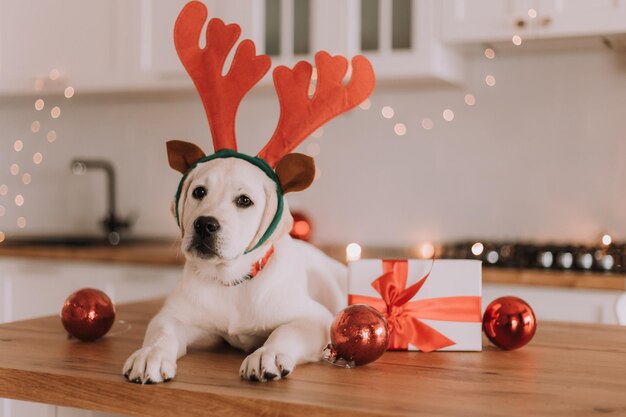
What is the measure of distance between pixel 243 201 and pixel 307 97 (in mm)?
186

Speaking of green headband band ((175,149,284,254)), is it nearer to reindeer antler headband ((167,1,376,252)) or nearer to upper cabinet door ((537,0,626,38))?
reindeer antler headband ((167,1,376,252))

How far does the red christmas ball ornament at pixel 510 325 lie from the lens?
3.84 ft

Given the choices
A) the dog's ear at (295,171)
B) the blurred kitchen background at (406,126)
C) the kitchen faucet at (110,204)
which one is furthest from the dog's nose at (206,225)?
the kitchen faucet at (110,204)

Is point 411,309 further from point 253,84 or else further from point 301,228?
point 301,228

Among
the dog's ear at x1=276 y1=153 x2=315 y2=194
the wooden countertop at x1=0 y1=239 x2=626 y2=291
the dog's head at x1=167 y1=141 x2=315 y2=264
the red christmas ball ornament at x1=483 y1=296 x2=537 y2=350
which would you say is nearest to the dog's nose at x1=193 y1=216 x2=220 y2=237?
the dog's head at x1=167 y1=141 x2=315 y2=264

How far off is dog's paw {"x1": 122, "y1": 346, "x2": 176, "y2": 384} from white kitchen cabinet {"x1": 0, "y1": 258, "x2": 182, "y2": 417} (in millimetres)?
1626

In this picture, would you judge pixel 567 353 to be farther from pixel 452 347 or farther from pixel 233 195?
pixel 233 195

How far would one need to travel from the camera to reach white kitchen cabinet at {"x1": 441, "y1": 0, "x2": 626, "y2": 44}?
2.26 meters

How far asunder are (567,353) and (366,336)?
332 mm

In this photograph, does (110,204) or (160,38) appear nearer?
(160,38)

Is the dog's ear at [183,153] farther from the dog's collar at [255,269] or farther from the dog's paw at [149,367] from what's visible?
the dog's paw at [149,367]

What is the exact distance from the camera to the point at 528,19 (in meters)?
2.35

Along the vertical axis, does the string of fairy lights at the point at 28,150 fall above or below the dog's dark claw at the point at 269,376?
above

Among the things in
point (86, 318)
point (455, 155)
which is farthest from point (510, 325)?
point (455, 155)
